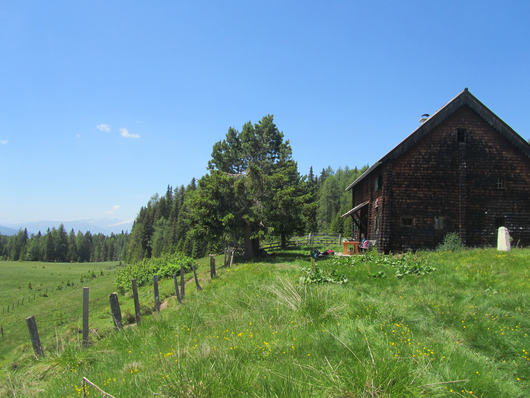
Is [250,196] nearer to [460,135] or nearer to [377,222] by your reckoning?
[377,222]

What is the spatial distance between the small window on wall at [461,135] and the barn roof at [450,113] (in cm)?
135

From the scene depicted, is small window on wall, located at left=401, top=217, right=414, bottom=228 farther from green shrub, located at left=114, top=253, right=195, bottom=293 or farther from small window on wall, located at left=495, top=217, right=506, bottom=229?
green shrub, located at left=114, top=253, right=195, bottom=293

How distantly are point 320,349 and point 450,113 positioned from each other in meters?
21.0

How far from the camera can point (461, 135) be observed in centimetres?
2066

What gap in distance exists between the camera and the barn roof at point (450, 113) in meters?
20.2

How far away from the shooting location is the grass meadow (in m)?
3.62

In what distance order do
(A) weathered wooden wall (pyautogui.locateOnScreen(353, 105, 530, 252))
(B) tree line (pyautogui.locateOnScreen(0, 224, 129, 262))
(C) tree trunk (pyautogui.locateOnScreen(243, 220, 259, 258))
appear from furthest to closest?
(B) tree line (pyautogui.locateOnScreen(0, 224, 129, 262)), (C) tree trunk (pyautogui.locateOnScreen(243, 220, 259, 258)), (A) weathered wooden wall (pyautogui.locateOnScreen(353, 105, 530, 252))

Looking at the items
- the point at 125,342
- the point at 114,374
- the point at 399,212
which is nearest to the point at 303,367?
the point at 114,374

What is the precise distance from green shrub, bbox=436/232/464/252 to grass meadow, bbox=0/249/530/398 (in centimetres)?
995

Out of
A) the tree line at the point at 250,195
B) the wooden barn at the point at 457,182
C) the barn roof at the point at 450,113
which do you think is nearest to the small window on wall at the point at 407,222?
the wooden barn at the point at 457,182

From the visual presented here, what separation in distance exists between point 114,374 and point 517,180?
80.6 feet

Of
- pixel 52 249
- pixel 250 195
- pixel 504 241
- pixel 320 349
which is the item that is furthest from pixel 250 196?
pixel 52 249

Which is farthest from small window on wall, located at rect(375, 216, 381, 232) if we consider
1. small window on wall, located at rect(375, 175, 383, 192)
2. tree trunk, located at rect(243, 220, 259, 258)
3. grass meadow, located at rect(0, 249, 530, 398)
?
grass meadow, located at rect(0, 249, 530, 398)

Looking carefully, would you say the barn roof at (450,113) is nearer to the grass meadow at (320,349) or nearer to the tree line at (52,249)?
the grass meadow at (320,349)
